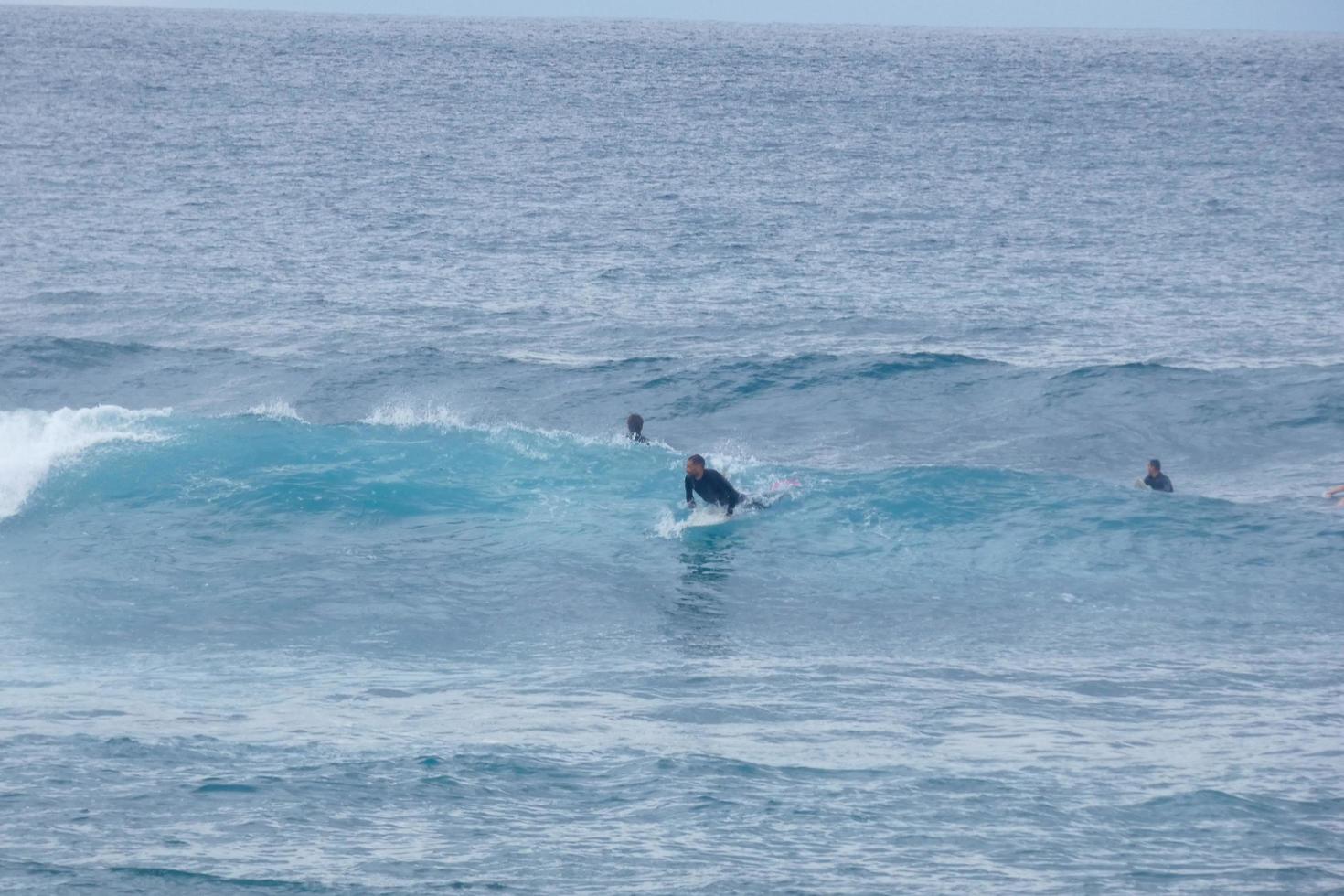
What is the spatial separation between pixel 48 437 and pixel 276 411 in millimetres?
3733

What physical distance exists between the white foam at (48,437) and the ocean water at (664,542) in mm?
85

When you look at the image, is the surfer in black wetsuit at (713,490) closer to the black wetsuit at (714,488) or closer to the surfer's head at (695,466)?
the black wetsuit at (714,488)

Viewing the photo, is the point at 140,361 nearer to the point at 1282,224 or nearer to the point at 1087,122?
the point at 1282,224

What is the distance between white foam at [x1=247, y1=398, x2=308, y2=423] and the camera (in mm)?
21375

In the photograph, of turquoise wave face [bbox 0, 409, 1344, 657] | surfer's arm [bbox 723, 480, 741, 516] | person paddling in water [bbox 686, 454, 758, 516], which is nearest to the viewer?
turquoise wave face [bbox 0, 409, 1344, 657]

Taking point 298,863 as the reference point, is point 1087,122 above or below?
above

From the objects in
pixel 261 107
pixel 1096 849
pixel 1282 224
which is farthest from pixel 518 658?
pixel 261 107

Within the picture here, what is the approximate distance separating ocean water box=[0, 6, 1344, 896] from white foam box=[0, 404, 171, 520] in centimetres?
9

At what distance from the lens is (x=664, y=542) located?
17.0 meters

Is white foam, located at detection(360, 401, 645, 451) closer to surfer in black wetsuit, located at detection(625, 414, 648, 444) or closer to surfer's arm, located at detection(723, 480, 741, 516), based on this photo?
surfer in black wetsuit, located at detection(625, 414, 648, 444)

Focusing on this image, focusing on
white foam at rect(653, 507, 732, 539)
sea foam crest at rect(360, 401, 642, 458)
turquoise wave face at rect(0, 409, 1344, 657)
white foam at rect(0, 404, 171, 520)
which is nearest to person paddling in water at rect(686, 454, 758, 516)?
white foam at rect(653, 507, 732, 539)

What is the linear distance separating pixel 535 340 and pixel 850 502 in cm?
1141

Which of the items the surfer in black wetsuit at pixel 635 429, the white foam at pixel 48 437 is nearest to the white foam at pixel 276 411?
the white foam at pixel 48 437

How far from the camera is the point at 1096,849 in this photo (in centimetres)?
864
